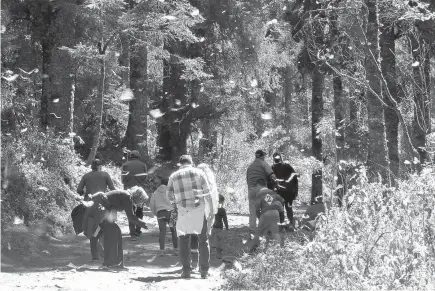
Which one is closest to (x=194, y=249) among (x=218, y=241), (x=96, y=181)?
(x=96, y=181)

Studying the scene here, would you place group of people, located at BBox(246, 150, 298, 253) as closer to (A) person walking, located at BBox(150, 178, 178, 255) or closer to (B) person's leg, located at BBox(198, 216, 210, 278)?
(B) person's leg, located at BBox(198, 216, 210, 278)

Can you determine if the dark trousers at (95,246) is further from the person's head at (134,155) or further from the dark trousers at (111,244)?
the person's head at (134,155)

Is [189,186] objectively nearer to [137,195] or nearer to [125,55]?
[137,195]

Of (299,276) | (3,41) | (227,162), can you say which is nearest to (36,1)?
(3,41)

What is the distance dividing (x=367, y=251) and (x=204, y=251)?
11.7 feet

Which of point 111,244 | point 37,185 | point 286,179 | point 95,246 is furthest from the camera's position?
point 286,179

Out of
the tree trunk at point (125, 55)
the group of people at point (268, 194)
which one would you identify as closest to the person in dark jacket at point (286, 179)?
the group of people at point (268, 194)

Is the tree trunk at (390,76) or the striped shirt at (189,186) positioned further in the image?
the tree trunk at (390,76)

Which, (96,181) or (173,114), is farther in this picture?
(173,114)

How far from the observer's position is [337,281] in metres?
9.57

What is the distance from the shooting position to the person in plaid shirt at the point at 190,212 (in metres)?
12.8

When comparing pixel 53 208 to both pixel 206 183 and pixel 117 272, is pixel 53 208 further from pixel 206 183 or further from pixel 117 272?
pixel 206 183

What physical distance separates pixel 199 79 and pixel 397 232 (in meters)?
19.0

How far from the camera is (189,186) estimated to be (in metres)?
12.9
